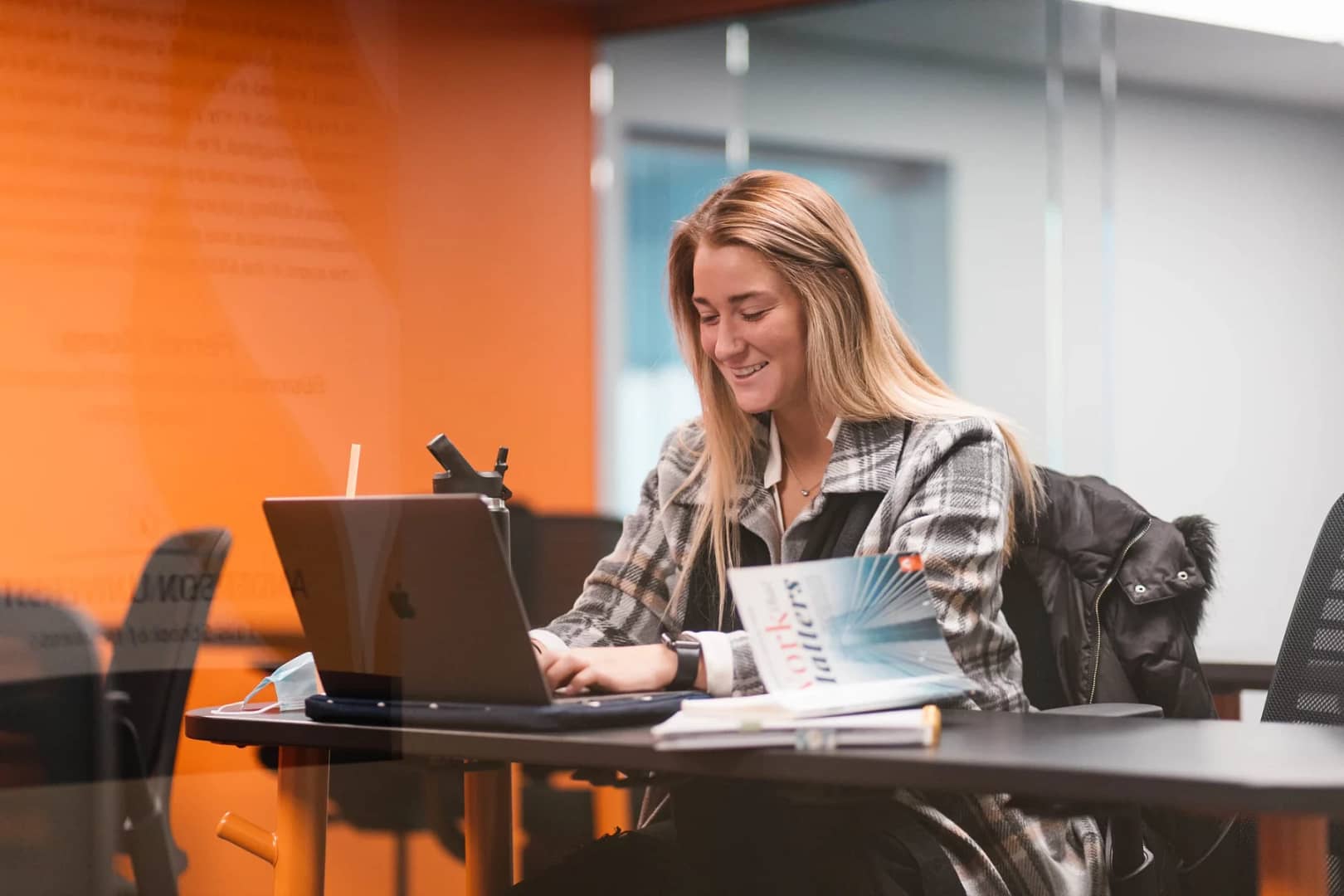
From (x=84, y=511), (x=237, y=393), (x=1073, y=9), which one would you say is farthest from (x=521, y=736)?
(x=1073, y=9)

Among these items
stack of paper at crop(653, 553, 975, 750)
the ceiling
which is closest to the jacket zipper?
stack of paper at crop(653, 553, 975, 750)

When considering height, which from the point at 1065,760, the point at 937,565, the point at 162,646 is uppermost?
the point at 937,565

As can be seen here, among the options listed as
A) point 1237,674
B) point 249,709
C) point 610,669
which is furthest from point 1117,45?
point 249,709

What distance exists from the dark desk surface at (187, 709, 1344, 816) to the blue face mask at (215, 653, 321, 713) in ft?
Answer: 0.55

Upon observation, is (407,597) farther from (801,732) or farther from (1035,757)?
(1035,757)

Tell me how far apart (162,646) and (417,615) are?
47.7 inches

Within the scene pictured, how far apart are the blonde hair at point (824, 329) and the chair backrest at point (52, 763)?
115 cm

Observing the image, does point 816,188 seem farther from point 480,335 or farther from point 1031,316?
point 480,335

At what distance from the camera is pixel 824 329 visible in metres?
1.85

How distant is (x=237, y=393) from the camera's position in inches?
117

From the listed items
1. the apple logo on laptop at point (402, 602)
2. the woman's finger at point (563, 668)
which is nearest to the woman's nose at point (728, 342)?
the woman's finger at point (563, 668)

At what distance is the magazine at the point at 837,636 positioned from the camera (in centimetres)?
127

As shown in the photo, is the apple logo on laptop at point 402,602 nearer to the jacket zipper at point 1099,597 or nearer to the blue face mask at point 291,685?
the blue face mask at point 291,685

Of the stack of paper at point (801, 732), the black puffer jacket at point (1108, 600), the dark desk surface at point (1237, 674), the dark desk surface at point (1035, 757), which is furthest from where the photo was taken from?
the dark desk surface at point (1237, 674)
